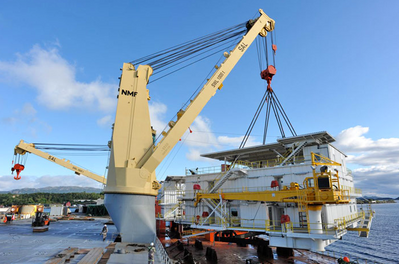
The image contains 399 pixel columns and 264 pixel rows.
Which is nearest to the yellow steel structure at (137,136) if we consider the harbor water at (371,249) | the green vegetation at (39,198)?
the harbor water at (371,249)

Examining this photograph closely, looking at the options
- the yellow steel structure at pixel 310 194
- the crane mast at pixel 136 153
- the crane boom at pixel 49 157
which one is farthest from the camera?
the crane boom at pixel 49 157

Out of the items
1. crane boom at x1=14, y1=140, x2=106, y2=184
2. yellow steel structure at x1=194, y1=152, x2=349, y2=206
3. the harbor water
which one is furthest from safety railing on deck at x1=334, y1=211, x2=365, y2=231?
crane boom at x1=14, y1=140, x2=106, y2=184

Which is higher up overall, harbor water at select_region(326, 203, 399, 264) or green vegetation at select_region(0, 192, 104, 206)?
green vegetation at select_region(0, 192, 104, 206)

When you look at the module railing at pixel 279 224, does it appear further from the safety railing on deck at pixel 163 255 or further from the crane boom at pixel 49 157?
the crane boom at pixel 49 157

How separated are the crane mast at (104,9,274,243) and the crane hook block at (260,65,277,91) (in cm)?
656

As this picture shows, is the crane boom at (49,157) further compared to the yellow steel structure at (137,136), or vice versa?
the crane boom at (49,157)

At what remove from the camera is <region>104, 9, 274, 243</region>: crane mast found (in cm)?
1859

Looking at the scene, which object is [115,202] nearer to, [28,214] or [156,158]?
[156,158]

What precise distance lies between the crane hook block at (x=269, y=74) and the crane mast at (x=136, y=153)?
656 centimetres

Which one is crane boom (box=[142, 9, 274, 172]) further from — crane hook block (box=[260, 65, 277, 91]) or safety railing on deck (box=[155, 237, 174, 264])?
safety railing on deck (box=[155, 237, 174, 264])

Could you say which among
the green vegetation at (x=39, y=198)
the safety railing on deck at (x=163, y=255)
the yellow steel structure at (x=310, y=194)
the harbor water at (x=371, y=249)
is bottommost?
the harbor water at (x=371, y=249)

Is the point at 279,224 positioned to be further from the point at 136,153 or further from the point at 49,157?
the point at 49,157

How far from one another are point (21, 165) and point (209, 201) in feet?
91.1

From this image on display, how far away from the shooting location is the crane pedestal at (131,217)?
60.7 feet
